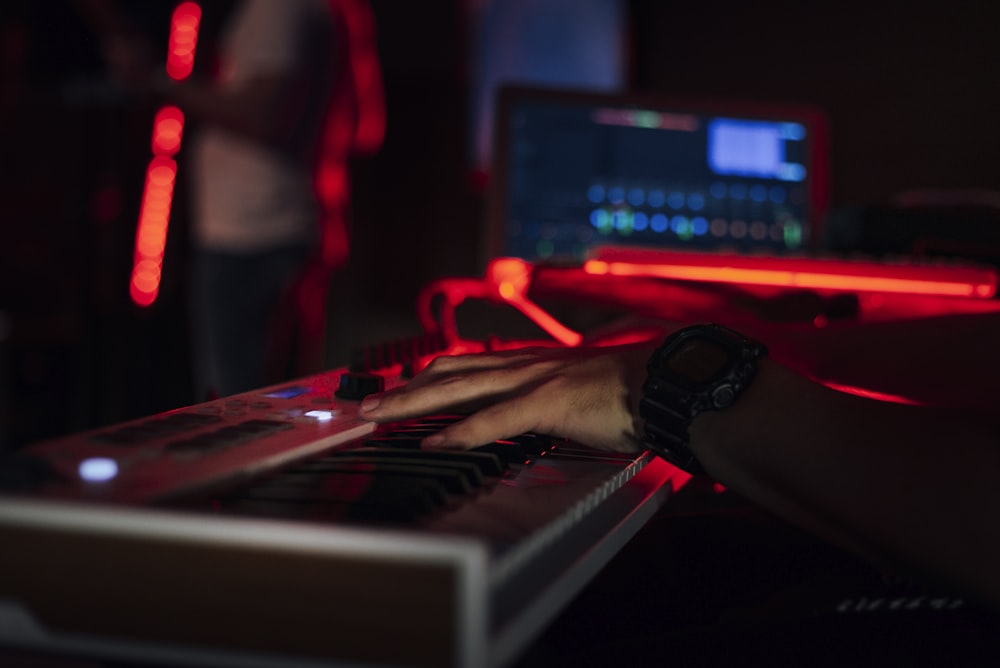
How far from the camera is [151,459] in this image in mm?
562

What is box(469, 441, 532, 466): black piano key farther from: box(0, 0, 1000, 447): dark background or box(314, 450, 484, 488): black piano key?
box(0, 0, 1000, 447): dark background

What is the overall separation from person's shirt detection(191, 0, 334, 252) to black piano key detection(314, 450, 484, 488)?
2028 millimetres

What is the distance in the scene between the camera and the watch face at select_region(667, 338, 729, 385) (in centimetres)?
73

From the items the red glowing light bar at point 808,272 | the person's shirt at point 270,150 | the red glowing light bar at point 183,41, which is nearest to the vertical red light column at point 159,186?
the red glowing light bar at point 183,41

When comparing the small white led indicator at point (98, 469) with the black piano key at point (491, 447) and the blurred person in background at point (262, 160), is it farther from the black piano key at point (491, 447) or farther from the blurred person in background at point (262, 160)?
the blurred person in background at point (262, 160)

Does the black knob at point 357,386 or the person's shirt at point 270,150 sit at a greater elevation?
the person's shirt at point 270,150

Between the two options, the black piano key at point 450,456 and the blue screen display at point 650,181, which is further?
the blue screen display at point 650,181

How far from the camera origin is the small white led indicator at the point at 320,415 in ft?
2.40

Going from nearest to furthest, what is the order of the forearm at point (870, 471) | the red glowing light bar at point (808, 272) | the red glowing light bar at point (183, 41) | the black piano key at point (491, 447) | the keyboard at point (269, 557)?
1. the keyboard at point (269, 557)
2. the forearm at point (870, 471)
3. the black piano key at point (491, 447)
4. the red glowing light bar at point (808, 272)
5. the red glowing light bar at point (183, 41)

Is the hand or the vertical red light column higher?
the vertical red light column

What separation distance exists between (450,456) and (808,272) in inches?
37.2

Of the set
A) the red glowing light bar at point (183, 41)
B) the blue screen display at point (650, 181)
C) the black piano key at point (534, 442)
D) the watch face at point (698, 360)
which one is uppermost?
the red glowing light bar at point (183, 41)

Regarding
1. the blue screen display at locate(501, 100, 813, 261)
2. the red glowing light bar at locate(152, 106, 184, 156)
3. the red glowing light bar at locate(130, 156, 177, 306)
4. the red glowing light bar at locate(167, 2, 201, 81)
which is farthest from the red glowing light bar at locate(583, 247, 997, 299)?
the red glowing light bar at locate(130, 156, 177, 306)

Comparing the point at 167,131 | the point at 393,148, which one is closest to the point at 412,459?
the point at 393,148
